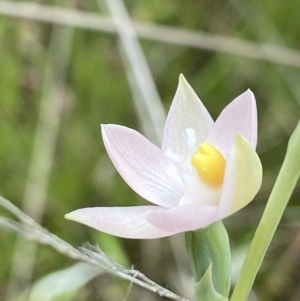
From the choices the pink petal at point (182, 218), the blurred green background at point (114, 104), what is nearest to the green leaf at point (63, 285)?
the blurred green background at point (114, 104)

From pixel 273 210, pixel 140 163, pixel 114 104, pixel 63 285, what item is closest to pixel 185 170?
pixel 140 163

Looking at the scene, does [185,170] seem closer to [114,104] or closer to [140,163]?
[140,163]

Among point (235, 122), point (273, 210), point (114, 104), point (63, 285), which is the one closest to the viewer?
point (273, 210)

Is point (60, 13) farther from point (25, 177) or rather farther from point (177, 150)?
point (177, 150)

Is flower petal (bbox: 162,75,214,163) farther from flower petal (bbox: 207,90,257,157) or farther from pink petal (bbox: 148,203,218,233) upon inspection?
pink petal (bbox: 148,203,218,233)

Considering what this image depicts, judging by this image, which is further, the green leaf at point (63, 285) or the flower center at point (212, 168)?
the green leaf at point (63, 285)

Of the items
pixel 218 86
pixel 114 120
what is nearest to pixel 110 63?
pixel 114 120

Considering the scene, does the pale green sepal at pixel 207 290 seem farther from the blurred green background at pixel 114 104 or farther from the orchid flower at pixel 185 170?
the blurred green background at pixel 114 104
